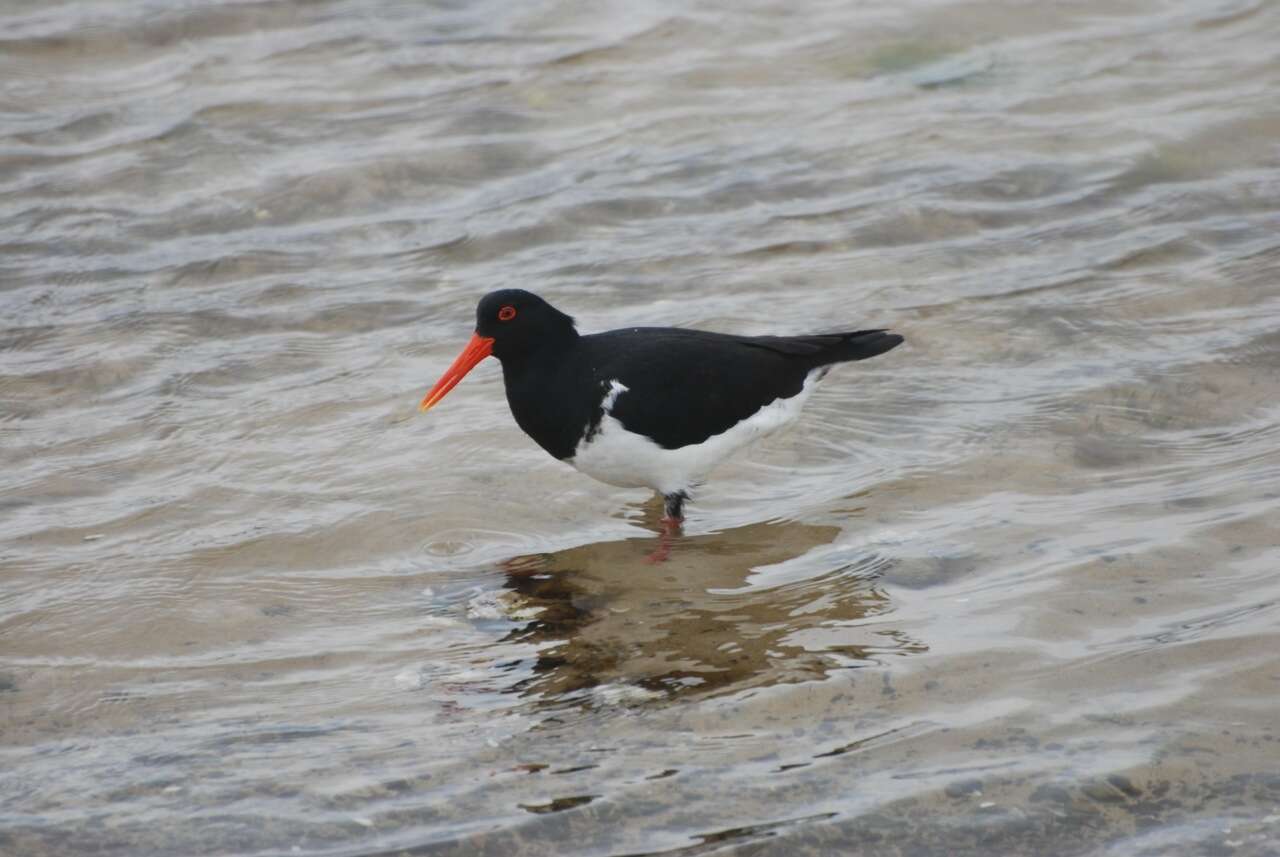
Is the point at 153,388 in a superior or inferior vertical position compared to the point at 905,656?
superior

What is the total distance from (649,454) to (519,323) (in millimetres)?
783

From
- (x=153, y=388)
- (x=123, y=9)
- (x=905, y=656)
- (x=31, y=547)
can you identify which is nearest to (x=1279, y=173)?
(x=905, y=656)

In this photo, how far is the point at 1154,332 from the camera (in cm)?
738

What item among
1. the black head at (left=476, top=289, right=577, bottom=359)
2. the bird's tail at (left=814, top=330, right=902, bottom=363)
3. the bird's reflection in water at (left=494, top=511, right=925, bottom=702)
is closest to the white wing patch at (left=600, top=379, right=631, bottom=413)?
the black head at (left=476, top=289, right=577, bottom=359)

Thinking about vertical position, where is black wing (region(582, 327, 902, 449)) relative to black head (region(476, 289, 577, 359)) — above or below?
below

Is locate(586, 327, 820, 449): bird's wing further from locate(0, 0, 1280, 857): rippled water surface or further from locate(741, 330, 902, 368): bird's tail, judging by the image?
locate(0, 0, 1280, 857): rippled water surface

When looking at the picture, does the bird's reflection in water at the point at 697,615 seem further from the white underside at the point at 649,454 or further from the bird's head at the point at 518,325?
the bird's head at the point at 518,325

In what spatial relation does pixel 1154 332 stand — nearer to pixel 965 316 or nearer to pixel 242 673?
pixel 965 316

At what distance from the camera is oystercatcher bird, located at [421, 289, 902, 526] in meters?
5.97

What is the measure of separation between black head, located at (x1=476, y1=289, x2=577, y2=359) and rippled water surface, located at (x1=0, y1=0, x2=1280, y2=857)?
25.0 inches

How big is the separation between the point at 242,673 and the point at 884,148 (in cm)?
607

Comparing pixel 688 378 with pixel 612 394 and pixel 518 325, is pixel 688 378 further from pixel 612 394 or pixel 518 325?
pixel 518 325

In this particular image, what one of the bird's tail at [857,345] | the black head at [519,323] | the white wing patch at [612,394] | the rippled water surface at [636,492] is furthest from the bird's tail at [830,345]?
the black head at [519,323]

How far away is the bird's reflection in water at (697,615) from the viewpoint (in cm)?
489
